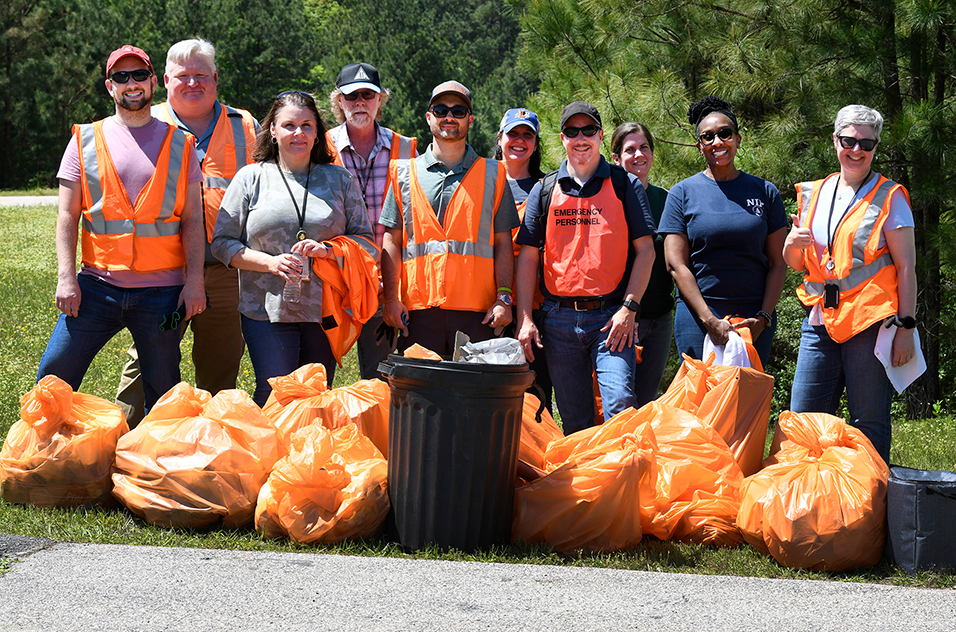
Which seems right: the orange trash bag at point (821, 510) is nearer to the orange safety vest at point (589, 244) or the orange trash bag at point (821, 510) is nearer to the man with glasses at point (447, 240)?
the orange safety vest at point (589, 244)

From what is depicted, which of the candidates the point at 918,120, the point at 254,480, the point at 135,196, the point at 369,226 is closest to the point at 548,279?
the point at 369,226

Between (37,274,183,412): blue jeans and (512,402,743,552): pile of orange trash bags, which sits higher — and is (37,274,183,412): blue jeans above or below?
above

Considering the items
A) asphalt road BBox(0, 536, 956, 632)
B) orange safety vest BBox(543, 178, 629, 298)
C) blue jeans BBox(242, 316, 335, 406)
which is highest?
orange safety vest BBox(543, 178, 629, 298)

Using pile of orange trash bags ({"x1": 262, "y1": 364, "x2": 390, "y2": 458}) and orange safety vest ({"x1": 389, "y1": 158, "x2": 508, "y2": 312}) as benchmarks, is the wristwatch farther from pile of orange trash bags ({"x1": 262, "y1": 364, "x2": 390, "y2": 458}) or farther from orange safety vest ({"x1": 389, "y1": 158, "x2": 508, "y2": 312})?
pile of orange trash bags ({"x1": 262, "y1": 364, "x2": 390, "y2": 458})

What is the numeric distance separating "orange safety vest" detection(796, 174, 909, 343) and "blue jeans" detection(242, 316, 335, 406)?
227 cm

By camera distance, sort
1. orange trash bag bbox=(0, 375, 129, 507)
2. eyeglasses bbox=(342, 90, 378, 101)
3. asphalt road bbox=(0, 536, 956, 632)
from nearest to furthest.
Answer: asphalt road bbox=(0, 536, 956, 632)
orange trash bag bbox=(0, 375, 129, 507)
eyeglasses bbox=(342, 90, 378, 101)

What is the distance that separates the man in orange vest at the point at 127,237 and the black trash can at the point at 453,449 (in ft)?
4.08

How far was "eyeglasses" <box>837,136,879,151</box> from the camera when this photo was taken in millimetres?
4266

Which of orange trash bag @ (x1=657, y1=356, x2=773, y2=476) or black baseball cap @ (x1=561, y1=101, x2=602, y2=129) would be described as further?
black baseball cap @ (x1=561, y1=101, x2=602, y2=129)

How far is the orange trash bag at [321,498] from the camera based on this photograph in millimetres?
3709

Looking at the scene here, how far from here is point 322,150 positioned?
4578 millimetres

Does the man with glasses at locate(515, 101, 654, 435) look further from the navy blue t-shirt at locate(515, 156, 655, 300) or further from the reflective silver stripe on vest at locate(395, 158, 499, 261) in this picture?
the reflective silver stripe on vest at locate(395, 158, 499, 261)

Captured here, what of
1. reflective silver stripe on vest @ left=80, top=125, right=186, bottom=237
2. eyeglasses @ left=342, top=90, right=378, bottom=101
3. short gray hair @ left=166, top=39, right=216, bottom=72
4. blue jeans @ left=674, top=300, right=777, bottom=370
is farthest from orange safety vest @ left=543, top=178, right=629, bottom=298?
short gray hair @ left=166, top=39, right=216, bottom=72

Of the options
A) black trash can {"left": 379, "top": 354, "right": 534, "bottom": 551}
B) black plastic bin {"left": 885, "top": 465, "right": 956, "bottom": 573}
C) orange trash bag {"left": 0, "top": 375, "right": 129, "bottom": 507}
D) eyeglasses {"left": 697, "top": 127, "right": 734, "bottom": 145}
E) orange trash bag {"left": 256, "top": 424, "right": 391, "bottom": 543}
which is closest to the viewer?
black plastic bin {"left": 885, "top": 465, "right": 956, "bottom": 573}
